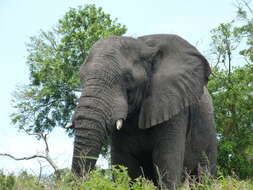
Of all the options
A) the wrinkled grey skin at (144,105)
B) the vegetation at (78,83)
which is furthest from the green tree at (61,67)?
the wrinkled grey skin at (144,105)

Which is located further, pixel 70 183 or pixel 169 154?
pixel 169 154

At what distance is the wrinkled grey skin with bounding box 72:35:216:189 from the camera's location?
7.61m

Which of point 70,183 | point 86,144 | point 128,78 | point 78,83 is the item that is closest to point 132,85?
point 128,78

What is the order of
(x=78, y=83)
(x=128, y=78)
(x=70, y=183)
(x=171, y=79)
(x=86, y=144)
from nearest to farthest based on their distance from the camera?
1. (x=70, y=183)
2. (x=86, y=144)
3. (x=128, y=78)
4. (x=171, y=79)
5. (x=78, y=83)

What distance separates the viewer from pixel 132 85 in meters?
8.25

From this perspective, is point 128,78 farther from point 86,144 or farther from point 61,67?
point 61,67

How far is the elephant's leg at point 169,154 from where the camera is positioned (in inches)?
338

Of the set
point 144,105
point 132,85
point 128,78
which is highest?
point 128,78

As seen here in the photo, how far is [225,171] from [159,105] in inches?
748

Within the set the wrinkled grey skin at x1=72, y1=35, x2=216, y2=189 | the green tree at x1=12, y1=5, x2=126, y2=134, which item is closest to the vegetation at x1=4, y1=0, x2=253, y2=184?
the green tree at x1=12, y1=5, x2=126, y2=134

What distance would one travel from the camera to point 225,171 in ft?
88.0

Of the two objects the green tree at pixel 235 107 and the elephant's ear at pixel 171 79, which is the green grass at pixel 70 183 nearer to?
the elephant's ear at pixel 171 79

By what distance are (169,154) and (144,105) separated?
2.91ft

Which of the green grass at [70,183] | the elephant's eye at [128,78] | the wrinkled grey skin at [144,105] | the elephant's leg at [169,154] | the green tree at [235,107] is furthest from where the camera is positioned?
the green tree at [235,107]
